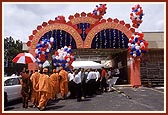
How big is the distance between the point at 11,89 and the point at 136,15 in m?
9.57

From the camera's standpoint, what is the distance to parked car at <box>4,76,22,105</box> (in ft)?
36.9

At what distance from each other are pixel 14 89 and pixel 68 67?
5797 mm

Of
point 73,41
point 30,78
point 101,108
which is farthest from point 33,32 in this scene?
point 101,108

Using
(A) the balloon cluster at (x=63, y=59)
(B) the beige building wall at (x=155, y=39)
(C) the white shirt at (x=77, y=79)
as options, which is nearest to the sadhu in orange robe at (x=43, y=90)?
(C) the white shirt at (x=77, y=79)

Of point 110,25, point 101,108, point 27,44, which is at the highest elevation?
point 110,25

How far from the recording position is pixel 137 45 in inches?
682

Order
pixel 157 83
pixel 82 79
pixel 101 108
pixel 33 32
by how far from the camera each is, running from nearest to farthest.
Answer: pixel 101 108 < pixel 82 79 < pixel 33 32 < pixel 157 83

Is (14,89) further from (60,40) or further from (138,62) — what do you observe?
(138,62)

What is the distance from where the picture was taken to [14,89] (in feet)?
38.5

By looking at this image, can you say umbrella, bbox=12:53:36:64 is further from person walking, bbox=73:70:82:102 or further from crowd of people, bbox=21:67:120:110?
person walking, bbox=73:70:82:102

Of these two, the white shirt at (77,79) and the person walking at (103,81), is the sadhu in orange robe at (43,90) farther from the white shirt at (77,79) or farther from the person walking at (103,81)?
the person walking at (103,81)

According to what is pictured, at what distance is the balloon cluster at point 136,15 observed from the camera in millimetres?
17516

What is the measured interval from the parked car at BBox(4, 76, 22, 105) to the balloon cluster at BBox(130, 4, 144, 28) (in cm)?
875

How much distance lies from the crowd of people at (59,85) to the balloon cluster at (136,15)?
4186mm
